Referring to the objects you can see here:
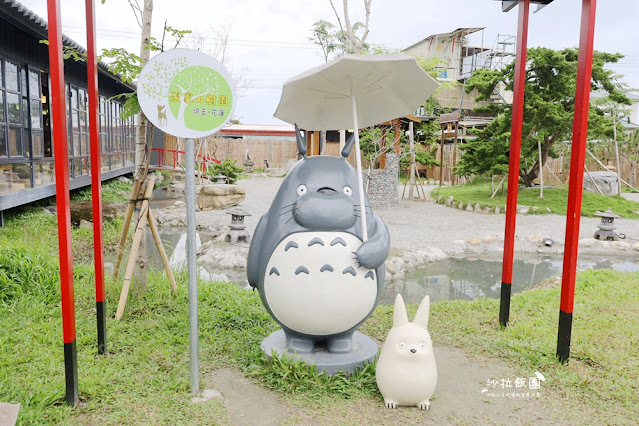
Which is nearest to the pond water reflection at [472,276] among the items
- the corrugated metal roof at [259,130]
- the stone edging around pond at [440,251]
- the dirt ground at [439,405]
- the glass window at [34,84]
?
the stone edging around pond at [440,251]

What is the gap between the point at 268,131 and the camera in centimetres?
3116

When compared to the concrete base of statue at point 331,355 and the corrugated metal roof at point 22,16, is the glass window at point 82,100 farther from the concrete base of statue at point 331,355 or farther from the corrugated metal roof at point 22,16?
the concrete base of statue at point 331,355

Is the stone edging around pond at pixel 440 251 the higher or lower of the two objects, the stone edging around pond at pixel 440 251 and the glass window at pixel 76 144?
the lower

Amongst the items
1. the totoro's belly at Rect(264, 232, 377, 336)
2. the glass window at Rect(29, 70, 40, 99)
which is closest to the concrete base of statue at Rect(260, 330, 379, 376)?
the totoro's belly at Rect(264, 232, 377, 336)

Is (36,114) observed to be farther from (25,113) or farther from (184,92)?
(184,92)

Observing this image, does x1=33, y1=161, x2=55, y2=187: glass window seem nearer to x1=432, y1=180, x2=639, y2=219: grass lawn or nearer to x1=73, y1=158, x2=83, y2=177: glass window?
x1=73, y1=158, x2=83, y2=177: glass window

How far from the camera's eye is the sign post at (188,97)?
3.01m

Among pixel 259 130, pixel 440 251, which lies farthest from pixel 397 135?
pixel 259 130

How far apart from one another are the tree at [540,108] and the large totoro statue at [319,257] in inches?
464

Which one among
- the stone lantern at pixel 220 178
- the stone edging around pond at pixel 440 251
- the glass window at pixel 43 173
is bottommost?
the stone edging around pond at pixel 440 251

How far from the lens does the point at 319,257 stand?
10.7ft

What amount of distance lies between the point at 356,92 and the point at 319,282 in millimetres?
1362

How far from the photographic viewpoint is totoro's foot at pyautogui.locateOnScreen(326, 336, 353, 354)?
139 inches

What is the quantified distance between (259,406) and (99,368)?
1221mm
